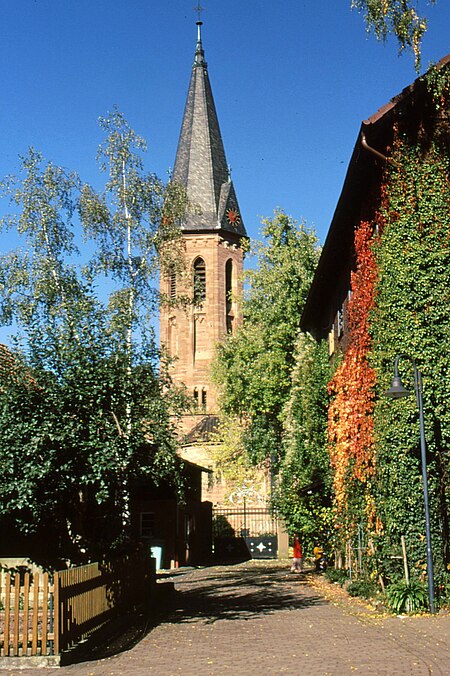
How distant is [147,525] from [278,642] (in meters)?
22.2

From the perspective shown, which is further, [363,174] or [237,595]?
[237,595]

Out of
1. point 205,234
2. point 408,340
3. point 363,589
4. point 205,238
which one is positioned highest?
point 205,234

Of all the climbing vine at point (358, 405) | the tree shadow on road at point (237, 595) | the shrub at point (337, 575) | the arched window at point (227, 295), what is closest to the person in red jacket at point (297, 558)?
the tree shadow on road at point (237, 595)

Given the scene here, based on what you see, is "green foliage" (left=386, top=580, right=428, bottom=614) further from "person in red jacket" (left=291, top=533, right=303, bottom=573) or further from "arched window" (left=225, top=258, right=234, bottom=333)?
"arched window" (left=225, top=258, right=234, bottom=333)

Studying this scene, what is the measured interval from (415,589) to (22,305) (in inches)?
530

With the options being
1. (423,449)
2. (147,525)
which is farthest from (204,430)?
(423,449)

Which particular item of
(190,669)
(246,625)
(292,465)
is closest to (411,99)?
(246,625)

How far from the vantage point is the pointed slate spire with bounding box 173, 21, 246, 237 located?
66.6m

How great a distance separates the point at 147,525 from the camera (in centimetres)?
3403

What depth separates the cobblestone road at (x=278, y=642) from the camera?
10156mm

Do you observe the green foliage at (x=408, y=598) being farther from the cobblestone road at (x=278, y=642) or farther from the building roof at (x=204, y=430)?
the building roof at (x=204, y=430)

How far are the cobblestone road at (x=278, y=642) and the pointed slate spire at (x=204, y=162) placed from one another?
49.5m

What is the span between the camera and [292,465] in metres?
29.7

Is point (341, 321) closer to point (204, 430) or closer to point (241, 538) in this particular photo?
point (241, 538)
